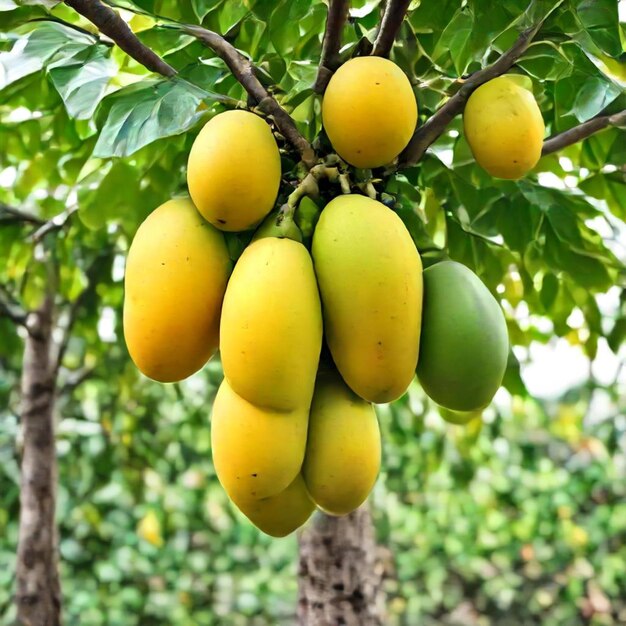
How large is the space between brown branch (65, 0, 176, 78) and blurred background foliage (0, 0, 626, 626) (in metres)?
0.04

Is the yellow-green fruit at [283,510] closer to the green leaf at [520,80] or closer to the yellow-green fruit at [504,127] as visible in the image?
the yellow-green fruit at [504,127]

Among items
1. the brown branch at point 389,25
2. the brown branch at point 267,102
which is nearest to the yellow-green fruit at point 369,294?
the brown branch at point 267,102

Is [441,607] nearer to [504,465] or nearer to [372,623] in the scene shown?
[504,465]

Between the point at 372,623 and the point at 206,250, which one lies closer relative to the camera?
the point at 206,250

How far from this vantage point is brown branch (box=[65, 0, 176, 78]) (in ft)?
3.16

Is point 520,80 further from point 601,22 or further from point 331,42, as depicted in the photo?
point 331,42

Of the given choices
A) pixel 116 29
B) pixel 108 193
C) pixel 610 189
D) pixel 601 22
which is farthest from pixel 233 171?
pixel 610 189

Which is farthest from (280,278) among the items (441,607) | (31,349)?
(441,607)

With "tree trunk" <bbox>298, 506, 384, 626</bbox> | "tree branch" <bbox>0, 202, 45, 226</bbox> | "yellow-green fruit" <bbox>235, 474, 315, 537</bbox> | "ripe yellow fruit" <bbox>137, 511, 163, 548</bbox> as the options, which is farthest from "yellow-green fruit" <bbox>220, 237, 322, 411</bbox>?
"ripe yellow fruit" <bbox>137, 511, 163, 548</bbox>

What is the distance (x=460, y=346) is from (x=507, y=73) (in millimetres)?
400

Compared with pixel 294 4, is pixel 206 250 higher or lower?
lower

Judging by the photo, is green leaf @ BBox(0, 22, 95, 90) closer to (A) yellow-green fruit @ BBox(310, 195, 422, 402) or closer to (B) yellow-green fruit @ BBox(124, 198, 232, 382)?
(B) yellow-green fruit @ BBox(124, 198, 232, 382)

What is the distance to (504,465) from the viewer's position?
423 centimetres

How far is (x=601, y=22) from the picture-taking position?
101cm
